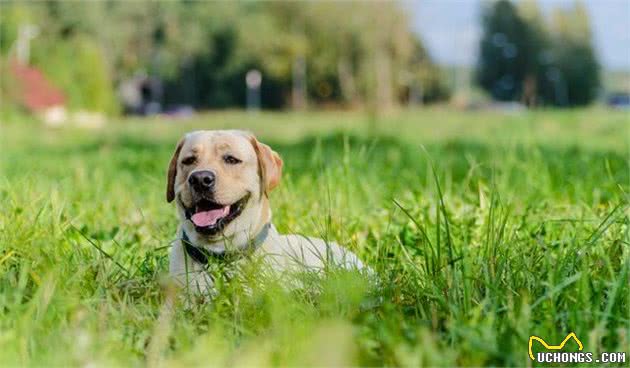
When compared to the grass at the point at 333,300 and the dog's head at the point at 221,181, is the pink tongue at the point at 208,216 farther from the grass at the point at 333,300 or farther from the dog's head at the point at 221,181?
the grass at the point at 333,300

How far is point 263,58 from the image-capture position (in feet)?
172

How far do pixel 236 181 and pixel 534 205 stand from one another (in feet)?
7.05

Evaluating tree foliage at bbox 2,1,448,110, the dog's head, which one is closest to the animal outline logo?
the dog's head

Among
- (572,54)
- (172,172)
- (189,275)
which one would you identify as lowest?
(572,54)

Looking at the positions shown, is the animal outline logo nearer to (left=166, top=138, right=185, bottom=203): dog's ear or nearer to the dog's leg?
the dog's leg

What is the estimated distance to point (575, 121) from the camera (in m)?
18.2

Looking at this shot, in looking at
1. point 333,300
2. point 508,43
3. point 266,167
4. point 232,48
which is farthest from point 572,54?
point 333,300

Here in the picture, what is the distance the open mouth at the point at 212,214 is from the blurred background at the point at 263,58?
25.5m

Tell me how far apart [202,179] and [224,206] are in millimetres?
174

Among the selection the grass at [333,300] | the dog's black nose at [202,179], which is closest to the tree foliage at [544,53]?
the grass at [333,300]

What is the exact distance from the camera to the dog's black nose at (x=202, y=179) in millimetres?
3863

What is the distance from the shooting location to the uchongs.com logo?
→ 2730mm

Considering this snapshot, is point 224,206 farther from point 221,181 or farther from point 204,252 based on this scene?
point 204,252

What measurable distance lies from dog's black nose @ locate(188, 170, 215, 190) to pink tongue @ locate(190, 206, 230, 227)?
0.37 ft
